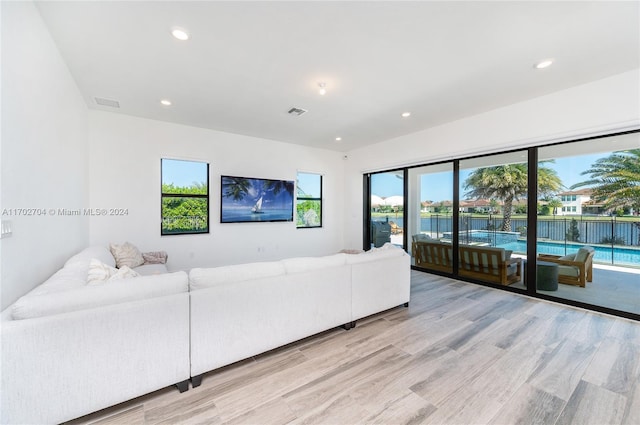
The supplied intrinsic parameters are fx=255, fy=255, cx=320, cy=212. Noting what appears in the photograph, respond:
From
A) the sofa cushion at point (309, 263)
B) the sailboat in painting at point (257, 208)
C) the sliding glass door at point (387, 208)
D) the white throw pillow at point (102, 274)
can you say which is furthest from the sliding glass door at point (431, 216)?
the white throw pillow at point (102, 274)

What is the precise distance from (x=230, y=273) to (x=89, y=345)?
91 cm

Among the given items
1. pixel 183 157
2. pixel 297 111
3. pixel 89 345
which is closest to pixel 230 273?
pixel 89 345

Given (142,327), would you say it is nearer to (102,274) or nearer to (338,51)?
(102,274)

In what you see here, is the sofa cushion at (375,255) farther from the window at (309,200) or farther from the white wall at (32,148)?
the window at (309,200)

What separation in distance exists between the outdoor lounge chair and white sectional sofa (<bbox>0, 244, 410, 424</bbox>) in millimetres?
3316

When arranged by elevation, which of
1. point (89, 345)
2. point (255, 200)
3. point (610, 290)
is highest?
point (255, 200)

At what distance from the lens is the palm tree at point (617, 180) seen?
9.87 feet

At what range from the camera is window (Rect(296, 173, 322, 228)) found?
6.21 metres

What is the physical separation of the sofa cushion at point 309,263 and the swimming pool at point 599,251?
120 inches

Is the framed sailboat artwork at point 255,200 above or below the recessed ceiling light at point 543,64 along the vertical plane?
below

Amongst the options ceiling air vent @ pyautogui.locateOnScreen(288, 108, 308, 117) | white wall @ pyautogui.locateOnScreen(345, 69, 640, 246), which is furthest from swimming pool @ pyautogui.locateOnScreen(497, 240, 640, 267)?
ceiling air vent @ pyautogui.locateOnScreen(288, 108, 308, 117)

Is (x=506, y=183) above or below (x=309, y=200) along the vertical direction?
above

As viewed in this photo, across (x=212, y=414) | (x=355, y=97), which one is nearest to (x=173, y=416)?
(x=212, y=414)

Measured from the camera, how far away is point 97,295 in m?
1.62
